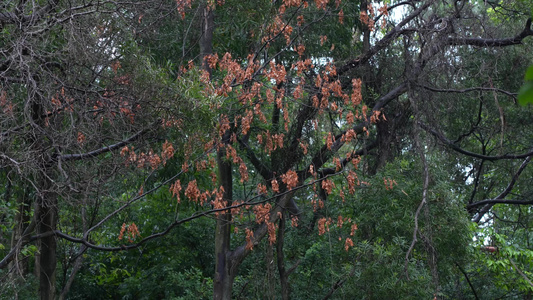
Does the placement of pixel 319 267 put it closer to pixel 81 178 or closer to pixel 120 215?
pixel 120 215

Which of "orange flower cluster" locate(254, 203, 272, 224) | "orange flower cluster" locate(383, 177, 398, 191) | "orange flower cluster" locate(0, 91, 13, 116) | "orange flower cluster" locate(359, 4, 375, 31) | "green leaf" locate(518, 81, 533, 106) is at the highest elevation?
"orange flower cluster" locate(359, 4, 375, 31)

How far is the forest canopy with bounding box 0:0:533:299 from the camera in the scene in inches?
279

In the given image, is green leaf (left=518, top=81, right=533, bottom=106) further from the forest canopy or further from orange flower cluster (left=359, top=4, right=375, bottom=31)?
orange flower cluster (left=359, top=4, right=375, bottom=31)

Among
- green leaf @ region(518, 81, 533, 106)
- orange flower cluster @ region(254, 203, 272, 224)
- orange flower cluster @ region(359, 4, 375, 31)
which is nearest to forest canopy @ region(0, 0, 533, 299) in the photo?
orange flower cluster @ region(359, 4, 375, 31)

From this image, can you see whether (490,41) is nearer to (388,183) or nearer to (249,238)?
(388,183)

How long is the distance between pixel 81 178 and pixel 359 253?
455 centimetres

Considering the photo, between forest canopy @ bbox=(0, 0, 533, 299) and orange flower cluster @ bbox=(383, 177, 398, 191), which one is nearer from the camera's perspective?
forest canopy @ bbox=(0, 0, 533, 299)

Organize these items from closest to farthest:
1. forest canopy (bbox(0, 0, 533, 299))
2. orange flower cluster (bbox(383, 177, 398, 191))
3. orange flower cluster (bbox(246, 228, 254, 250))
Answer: forest canopy (bbox(0, 0, 533, 299)), orange flower cluster (bbox(383, 177, 398, 191)), orange flower cluster (bbox(246, 228, 254, 250))

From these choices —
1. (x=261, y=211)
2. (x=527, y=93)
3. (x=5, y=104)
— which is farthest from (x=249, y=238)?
(x=527, y=93)

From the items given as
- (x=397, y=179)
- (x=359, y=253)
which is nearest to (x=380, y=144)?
(x=397, y=179)

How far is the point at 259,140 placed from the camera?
9.41 m

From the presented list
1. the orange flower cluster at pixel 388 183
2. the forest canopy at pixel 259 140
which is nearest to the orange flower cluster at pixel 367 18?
the forest canopy at pixel 259 140

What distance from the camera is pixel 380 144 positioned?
11938 millimetres

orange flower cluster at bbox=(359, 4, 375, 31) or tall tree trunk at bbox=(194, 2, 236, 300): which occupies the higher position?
orange flower cluster at bbox=(359, 4, 375, 31)
